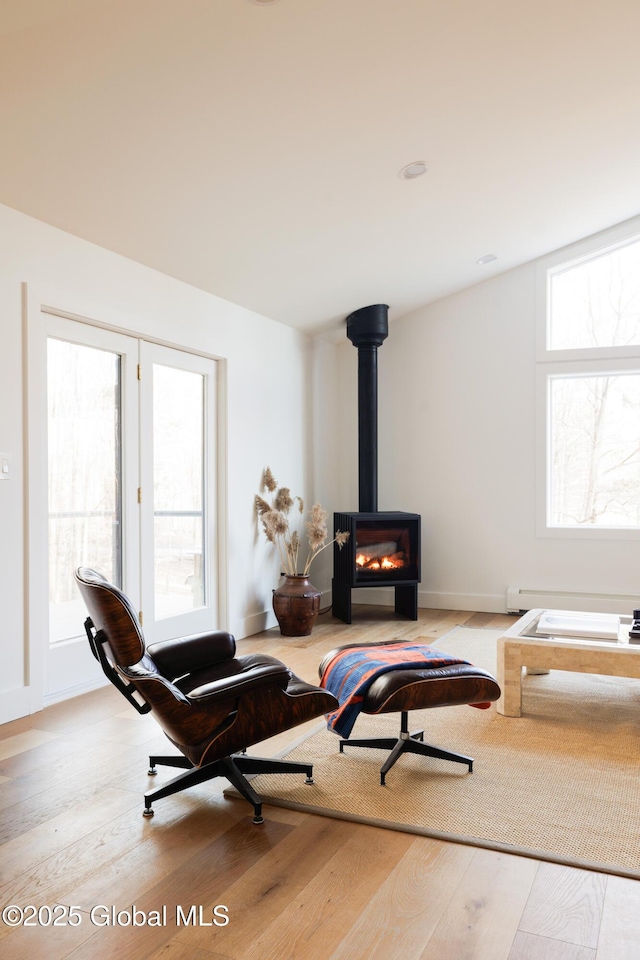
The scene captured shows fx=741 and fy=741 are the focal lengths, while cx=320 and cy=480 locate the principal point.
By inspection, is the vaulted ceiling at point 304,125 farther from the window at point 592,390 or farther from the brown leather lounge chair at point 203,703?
the brown leather lounge chair at point 203,703

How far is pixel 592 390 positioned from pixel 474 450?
3.59ft

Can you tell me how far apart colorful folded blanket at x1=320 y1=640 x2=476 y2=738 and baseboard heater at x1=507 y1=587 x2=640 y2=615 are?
340 centimetres

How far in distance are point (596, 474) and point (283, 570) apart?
107 inches

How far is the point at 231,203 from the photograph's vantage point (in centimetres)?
404

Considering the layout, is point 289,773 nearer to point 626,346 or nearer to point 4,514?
point 4,514

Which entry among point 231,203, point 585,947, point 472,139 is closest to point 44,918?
point 585,947

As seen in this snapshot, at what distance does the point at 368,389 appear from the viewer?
6375 mm

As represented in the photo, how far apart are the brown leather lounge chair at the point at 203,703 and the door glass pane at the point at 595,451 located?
4285mm

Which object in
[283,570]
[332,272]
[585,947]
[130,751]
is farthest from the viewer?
[283,570]

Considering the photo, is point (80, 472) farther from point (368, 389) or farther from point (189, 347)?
point (368, 389)

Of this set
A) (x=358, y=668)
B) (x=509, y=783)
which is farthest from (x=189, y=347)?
(x=509, y=783)

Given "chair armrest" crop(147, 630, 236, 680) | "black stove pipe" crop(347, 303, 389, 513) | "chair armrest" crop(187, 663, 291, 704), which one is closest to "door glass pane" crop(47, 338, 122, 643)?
"chair armrest" crop(147, 630, 236, 680)

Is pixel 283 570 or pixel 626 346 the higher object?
pixel 626 346

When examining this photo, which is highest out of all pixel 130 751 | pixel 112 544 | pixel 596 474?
pixel 596 474
